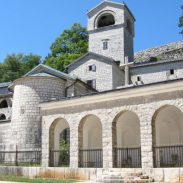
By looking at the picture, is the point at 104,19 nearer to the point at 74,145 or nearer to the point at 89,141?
the point at 89,141

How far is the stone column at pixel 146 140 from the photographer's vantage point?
536 inches

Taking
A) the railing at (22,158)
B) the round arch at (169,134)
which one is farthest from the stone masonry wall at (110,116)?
the railing at (22,158)

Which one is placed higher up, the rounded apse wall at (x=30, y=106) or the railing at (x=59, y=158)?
the rounded apse wall at (x=30, y=106)

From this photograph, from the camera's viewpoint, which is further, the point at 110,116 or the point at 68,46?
the point at 68,46

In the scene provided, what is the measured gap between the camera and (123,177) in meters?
12.9

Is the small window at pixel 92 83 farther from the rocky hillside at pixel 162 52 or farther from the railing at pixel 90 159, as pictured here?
the railing at pixel 90 159

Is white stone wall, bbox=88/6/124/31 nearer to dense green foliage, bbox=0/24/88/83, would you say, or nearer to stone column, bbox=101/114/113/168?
dense green foliage, bbox=0/24/88/83

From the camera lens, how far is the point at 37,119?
77.9 ft

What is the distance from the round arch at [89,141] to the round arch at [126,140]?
0.99m

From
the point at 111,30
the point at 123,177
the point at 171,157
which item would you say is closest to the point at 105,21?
the point at 111,30

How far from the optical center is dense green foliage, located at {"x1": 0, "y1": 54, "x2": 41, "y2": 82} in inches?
2124

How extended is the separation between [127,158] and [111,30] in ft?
73.8

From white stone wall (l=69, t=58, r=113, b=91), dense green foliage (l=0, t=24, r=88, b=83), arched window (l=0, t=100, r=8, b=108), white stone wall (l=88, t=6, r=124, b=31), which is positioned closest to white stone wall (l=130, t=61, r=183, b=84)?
white stone wall (l=69, t=58, r=113, b=91)

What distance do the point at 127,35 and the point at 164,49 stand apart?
1540 cm
